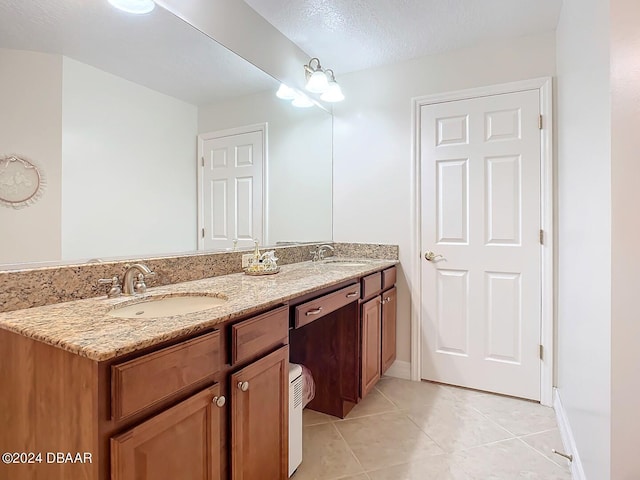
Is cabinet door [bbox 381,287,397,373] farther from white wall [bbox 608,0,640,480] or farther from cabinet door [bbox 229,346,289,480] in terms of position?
white wall [bbox 608,0,640,480]

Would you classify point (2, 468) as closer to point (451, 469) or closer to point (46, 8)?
point (46, 8)

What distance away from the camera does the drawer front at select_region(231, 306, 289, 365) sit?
1.12m

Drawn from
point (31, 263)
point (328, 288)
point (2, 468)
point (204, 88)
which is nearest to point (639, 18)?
point (328, 288)

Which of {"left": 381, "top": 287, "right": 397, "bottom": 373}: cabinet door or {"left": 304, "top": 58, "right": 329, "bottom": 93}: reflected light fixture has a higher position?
{"left": 304, "top": 58, "right": 329, "bottom": 93}: reflected light fixture

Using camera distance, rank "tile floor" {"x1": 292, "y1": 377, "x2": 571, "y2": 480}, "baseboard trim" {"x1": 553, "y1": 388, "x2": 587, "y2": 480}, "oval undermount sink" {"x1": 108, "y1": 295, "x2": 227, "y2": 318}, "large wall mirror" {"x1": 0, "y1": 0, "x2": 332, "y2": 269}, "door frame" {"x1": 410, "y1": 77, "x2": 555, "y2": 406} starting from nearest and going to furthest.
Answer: "large wall mirror" {"x1": 0, "y1": 0, "x2": 332, "y2": 269} → "oval undermount sink" {"x1": 108, "y1": 295, "x2": 227, "y2": 318} → "baseboard trim" {"x1": 553, "y1": 388, "x2": 587, "y2": 480} → "tile floor" {"x1": 292, "y1": 377, "x2": 571, "y2": 480} → "door frame" {"x1": 410, "y1": 77, "x2": 555, "y2": 406}

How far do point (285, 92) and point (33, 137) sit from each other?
Result: 5.32 feet

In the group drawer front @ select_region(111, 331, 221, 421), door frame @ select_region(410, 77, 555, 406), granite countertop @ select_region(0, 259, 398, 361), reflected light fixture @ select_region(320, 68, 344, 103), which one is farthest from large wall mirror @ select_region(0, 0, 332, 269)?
door frame @ select_region(410, 77, 555, 406)

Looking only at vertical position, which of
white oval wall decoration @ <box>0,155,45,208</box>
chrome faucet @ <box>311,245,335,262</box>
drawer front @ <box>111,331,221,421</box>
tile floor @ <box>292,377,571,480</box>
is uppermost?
white oval wall decoration @ <box>0,155,45,208</box>

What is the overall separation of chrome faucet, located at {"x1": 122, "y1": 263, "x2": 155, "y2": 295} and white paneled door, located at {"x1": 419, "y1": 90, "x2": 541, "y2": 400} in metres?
1.88

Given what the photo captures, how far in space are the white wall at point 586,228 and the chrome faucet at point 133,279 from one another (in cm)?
156

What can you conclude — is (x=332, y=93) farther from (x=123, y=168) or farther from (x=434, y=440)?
(x=434, y=440)

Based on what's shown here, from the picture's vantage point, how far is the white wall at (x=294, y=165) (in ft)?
7.60

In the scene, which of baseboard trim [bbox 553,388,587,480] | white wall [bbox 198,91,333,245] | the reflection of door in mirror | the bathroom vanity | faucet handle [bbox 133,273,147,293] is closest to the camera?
the bathroom vanity

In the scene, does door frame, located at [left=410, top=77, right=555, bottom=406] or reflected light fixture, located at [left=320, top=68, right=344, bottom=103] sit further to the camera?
reflected light fixture, located at [left=320, top=68, right=344, bottom=103]
